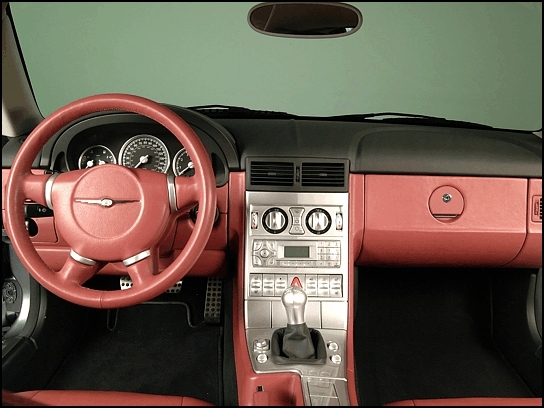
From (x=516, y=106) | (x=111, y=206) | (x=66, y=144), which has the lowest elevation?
(x=111, y=206)

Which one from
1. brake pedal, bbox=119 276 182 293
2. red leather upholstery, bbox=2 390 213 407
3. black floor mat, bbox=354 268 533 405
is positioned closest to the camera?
red leather upholstery, bbox=2 390 213 407

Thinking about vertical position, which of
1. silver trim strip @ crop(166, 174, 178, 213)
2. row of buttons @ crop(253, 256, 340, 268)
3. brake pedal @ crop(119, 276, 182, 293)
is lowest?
brake pedal @ crop(119, 276, 182, 293)

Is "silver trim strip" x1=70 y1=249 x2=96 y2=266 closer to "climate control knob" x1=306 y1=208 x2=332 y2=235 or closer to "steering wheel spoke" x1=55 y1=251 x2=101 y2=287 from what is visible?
"steering wheel spoke" x1=55 y1=251 x2=101 y2=287

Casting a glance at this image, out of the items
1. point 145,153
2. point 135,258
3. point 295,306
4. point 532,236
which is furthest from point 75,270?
point 532,236

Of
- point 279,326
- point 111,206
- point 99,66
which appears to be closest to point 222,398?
point 279,326

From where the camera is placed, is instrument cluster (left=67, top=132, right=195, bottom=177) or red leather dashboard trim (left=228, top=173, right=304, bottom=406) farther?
instrument cluster (left=67, top=132, right=195, bottom=177)

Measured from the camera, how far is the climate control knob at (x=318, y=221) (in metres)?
1.46

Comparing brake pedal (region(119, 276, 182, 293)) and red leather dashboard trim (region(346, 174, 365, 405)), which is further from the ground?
red leather dashboard trim (region(346, 174, 365, 405))

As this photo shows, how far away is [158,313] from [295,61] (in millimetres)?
1357

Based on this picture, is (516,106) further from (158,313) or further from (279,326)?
(158,313)

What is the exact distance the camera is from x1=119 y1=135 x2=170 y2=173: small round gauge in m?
1.47

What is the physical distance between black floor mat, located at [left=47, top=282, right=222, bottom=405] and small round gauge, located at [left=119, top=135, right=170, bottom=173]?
760 millimetres

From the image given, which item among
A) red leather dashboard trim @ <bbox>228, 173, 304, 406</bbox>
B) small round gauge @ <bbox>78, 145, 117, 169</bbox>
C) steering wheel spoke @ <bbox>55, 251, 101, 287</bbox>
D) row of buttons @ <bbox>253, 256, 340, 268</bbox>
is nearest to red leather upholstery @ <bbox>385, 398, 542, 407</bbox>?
red leather dashboard trim @ <bbox>228, 173, 304, 406</bbox>

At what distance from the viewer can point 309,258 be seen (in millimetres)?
1458
